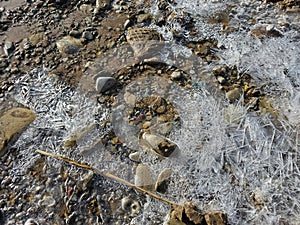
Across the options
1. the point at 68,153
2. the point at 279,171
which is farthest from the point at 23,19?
the point at 279,171

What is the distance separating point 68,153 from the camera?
1869mm

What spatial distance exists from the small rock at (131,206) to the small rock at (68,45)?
1015 mm

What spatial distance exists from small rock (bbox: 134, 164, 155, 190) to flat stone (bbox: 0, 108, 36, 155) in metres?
0.67

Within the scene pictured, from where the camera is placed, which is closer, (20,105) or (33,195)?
(33,195)

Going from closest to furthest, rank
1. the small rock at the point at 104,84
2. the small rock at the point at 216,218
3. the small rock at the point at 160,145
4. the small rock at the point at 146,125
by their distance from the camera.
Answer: the small rock at the point at 216,218, the small rock at the point at 160,145, the small rock at the point at 146,125, the small rock at the point at 104,84

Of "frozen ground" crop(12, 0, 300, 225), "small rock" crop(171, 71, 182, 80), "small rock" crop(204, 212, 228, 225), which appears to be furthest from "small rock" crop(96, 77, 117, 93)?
"small rock" crop(204, 212, 228, 225)

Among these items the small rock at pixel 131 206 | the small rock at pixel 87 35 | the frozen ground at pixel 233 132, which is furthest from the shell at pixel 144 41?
the small rock at pixel 131 206

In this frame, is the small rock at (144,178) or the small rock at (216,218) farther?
the small rock at (144,178)

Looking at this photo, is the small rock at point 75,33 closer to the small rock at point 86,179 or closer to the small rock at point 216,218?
→ the small rock at point 86,179

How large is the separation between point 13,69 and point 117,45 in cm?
65

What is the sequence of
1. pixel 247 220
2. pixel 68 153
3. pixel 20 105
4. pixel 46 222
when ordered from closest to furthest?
pixel 247 220, pixel 46 222, pixel 68 153, pixel 20 105

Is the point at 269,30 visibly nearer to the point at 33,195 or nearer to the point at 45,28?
the point at 45,28

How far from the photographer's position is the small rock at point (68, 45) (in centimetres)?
225

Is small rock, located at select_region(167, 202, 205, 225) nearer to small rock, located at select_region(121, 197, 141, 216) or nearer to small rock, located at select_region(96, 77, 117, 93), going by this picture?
small rock, located at select_region(121, 197, 141, 216)
